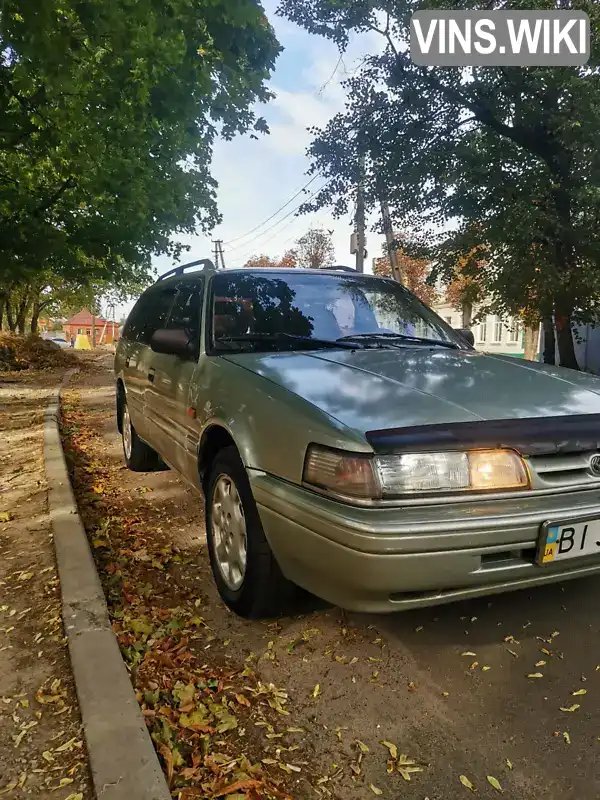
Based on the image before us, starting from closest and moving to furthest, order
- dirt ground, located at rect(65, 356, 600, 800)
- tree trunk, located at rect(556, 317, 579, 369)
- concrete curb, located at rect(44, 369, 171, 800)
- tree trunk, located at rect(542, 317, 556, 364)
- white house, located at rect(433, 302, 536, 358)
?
concrete curb, located at rect(44, 369, 171, 800), dirt ground, located at rect(65, 356, 600, 800), tree trunk, located at rect(556, 317, 579, 369), tree trunk, located at rect(542, 317, 556, 364), white house, located at rect(433, 302, 536, 358)

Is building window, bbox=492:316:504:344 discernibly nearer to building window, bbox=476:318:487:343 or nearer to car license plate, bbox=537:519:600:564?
building window, bbox=476:318:487:343

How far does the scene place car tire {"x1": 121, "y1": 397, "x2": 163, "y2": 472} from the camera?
17.8 ft

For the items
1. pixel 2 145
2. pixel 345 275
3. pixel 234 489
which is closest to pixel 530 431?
pixel 234 489

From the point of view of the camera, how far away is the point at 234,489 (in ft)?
9.46

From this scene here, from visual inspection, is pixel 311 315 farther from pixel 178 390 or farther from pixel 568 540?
pixel 568 540

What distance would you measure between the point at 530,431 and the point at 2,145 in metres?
9.99

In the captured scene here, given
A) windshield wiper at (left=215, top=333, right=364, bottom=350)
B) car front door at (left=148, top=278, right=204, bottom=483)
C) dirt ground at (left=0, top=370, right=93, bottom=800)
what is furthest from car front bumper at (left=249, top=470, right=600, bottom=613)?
car front door at (left=148, top=278, right=204, bottom=483)

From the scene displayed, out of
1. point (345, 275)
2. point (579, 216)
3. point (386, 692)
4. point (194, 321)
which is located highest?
point (579, 216)

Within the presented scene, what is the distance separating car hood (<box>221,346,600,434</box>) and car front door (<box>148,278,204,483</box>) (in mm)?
500

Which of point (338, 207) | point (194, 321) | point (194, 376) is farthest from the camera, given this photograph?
point (338, 207)

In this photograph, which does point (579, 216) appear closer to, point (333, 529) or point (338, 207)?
point (338, 207)

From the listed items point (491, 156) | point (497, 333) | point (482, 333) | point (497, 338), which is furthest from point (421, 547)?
point (482, 333)

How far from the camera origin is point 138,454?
5.48 m

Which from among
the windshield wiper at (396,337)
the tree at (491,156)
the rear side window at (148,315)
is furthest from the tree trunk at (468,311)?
the windshield wiper at (396,337)
